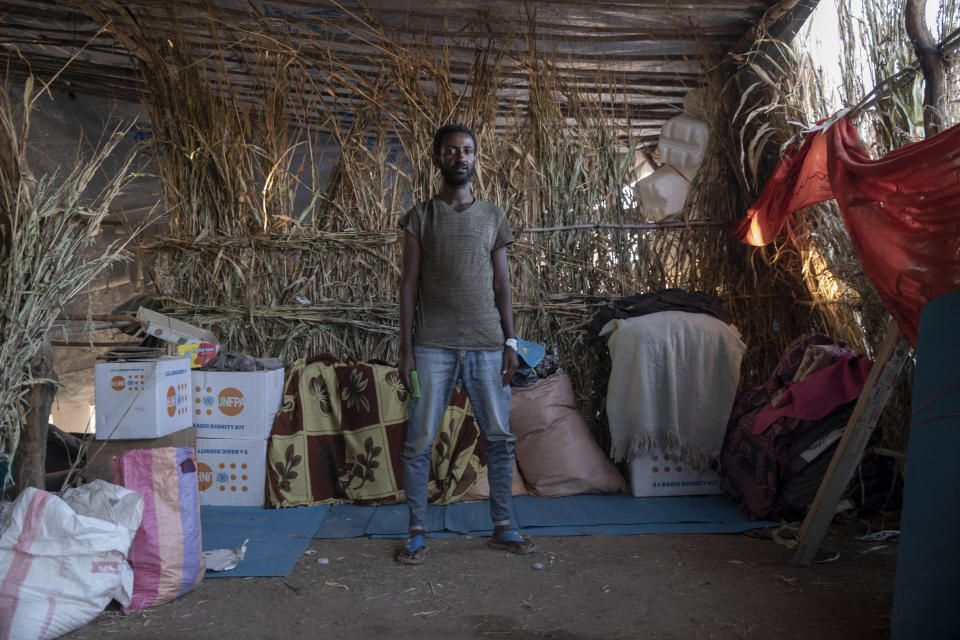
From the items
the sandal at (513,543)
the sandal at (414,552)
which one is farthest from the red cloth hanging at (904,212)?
the sandal at (414,552)

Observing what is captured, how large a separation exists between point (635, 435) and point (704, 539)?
82cm

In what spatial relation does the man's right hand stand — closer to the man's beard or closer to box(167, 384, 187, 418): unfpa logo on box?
the man's beard

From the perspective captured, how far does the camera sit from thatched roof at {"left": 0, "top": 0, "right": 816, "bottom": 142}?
4168mm

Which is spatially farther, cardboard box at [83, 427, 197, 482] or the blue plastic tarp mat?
cardboard box at [83, 427, 197, 482]

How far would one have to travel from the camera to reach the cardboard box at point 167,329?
3730 millimetres

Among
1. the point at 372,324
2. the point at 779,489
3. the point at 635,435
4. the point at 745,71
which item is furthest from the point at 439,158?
the point at 745,71

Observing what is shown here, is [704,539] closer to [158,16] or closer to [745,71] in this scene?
[745,71]

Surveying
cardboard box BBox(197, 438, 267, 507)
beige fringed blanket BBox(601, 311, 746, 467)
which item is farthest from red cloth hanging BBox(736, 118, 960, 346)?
cardboard box BBox(197, 438, 267, 507)

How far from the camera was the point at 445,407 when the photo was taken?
9.55ft

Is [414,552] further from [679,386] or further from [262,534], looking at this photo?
[679,386]

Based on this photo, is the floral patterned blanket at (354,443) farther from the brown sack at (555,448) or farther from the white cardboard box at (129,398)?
the white cardboard box at (129,398)

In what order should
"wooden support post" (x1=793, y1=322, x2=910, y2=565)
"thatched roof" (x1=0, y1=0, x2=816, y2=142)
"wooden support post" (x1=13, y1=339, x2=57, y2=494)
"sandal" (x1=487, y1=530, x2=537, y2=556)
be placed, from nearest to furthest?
"wooden support post" (x1=13, y1=339, x2=57, y2=494) < "wooden support post" (x1=793, y1=322, x2=910, y2=565) < "sandal" (x1=487, y1=530, x2=537, y2=556) < "thatched roof" (x1=0, y1=0, x2=816, y2=142)

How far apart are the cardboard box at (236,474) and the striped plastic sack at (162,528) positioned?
118cm

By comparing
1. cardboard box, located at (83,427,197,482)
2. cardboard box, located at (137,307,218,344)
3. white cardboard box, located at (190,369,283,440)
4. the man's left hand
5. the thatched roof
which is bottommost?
cardboard box, located at (83,427,197,482)
